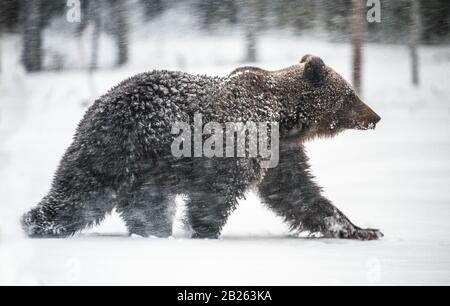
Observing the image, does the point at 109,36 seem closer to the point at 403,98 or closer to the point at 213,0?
the point at 213,0

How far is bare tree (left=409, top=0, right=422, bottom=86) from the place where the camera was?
35.6ft

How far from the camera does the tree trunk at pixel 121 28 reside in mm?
10352

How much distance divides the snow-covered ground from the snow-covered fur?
224 millimetres

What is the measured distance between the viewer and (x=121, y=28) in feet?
34.4

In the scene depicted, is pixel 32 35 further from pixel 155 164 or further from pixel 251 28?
pixel 155 164

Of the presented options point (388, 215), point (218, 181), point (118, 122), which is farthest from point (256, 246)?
point (388, 215)

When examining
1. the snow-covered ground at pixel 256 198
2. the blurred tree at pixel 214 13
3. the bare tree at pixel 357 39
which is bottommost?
the snow-covered ground at pixel 256 198

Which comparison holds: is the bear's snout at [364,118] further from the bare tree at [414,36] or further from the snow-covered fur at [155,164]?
the bare tree at [414,36]

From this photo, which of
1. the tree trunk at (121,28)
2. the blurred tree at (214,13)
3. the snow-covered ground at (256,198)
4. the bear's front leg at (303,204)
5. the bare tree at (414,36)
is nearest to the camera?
the snow-covered ground at (256,198)

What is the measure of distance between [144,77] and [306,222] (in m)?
2.07

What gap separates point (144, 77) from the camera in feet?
19.9

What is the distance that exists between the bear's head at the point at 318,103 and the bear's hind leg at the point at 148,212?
1.38 metres

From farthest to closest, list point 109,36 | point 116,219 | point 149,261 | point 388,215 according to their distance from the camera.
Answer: point 109,36
point 388,215
point 116,219
point 149,261

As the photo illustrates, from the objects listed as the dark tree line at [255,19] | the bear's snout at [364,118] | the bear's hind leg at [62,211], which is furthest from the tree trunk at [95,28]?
the bear's snout at [364,118]
